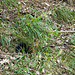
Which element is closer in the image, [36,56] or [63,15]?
[36,56]

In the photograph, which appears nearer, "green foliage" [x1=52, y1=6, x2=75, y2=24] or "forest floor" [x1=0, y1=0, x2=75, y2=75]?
"forest floor" [x1=0, y1=0, x2=75, y2=75]

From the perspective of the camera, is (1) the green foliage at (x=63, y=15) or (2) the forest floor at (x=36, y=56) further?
(1) the green foliage at (x=63, y=15)

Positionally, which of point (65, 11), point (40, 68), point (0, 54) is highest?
point (65, 11)

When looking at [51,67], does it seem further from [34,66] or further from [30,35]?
[30,35]

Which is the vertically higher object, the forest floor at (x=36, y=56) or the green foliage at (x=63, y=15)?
the green foliage at (x=63, y=15)

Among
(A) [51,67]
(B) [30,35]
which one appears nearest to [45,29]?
(B) [30,35]

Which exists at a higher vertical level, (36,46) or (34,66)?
(36,46)

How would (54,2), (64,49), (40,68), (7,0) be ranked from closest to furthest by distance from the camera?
1. (40,68)
2. (64,49)
3. (7,0)
4. (54,2)

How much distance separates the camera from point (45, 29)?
2967mm

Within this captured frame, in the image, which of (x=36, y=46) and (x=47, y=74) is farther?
(x=36, y=46)

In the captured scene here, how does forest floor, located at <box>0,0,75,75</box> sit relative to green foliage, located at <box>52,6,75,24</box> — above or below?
below

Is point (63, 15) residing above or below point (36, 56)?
above

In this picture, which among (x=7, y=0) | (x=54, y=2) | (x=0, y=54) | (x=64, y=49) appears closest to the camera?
(x=0, y=54)

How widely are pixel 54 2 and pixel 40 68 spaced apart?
3.18 meters
